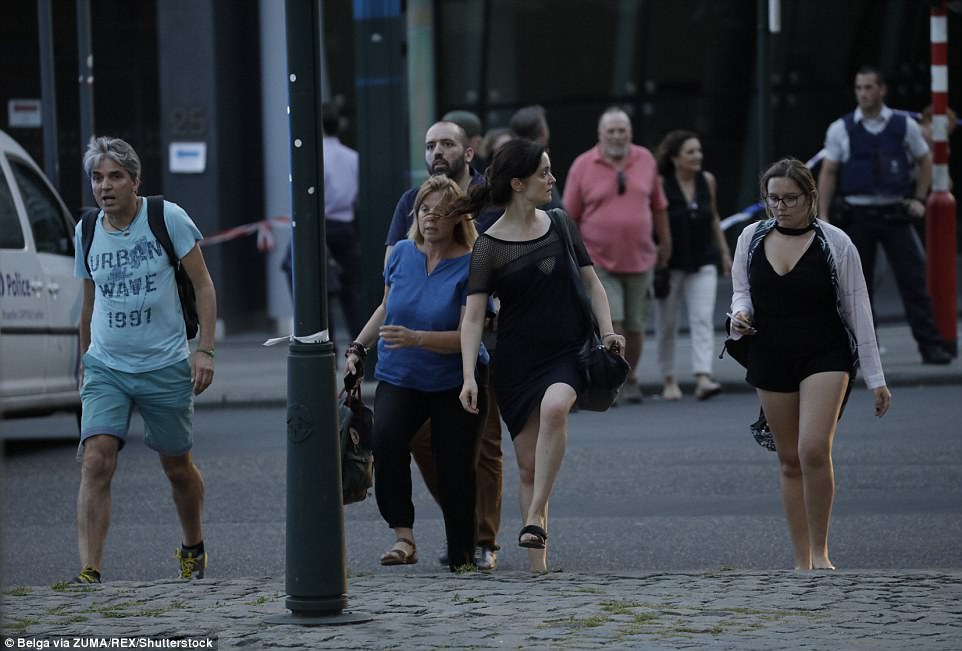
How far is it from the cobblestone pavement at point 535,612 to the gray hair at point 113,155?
1640mm

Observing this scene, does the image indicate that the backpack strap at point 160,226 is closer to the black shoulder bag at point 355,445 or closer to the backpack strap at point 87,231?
the backpack strap at point 87,231

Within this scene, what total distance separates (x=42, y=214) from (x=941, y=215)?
21.7 ft

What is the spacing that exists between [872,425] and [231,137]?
10032 mm

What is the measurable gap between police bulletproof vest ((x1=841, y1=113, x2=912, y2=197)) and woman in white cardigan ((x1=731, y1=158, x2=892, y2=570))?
6.61 metres

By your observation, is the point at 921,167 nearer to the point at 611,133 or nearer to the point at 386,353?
the point at 611,133

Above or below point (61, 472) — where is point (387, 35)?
above

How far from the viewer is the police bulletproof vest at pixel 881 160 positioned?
13.5 meters

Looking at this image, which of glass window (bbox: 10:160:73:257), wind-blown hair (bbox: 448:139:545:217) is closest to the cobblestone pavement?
wind-blown hair (bbox: 448:139:545:217)

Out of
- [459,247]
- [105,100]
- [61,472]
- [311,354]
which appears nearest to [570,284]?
[459,247]

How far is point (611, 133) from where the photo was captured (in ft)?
39.9

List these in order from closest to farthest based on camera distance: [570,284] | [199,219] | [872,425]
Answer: [570,284], [872,425], [199,219]

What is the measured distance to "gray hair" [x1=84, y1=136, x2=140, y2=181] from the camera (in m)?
7.26

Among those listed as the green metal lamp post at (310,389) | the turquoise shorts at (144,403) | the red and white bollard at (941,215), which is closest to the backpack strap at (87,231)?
the turquoise shorts at (144,403)

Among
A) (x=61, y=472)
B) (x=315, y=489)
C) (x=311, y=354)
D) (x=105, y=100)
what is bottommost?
(x=61, y=472)
